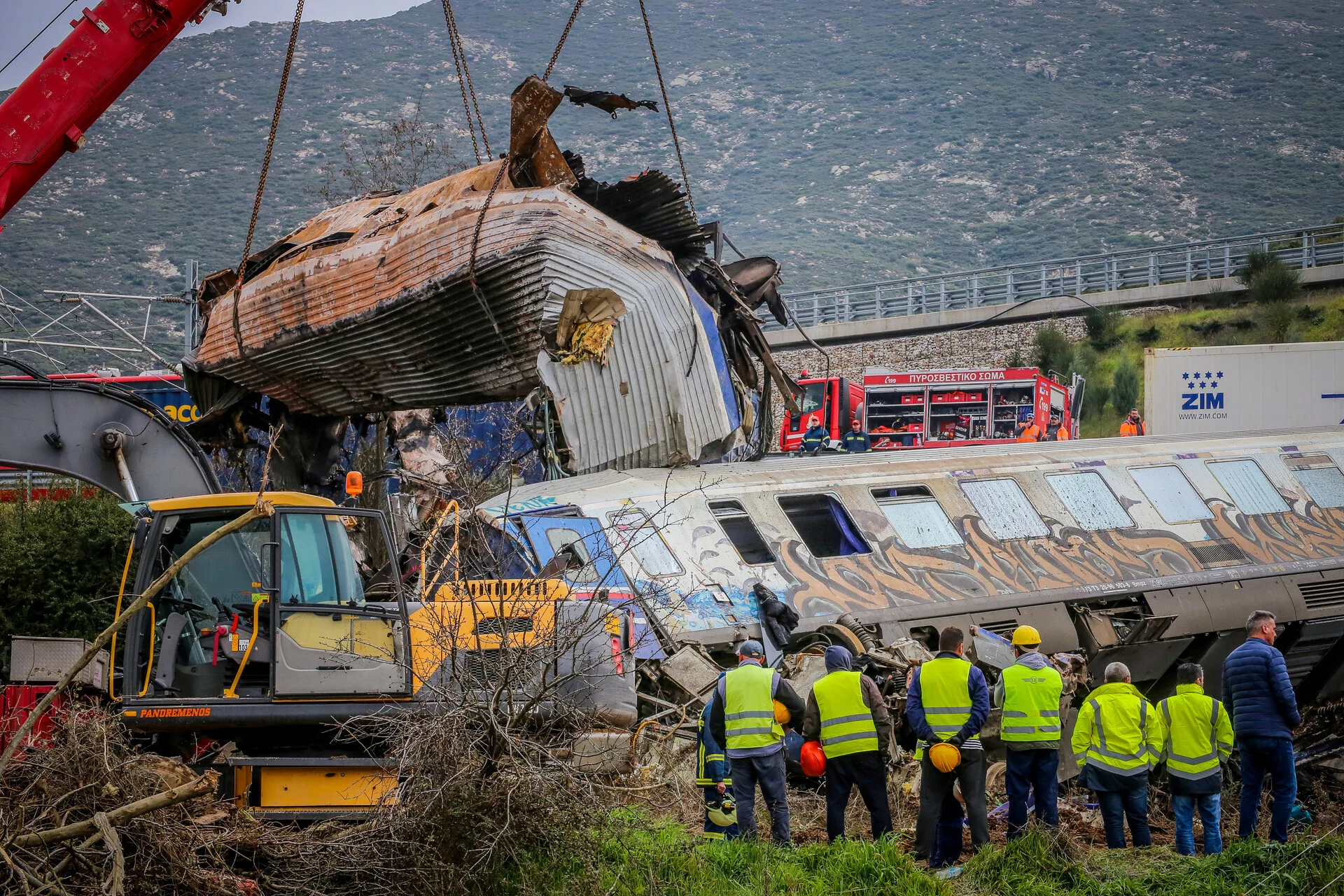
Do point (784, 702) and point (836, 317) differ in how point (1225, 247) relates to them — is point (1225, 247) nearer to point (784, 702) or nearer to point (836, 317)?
point (836, 317)

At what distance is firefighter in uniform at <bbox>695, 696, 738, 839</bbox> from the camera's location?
9.08 metres

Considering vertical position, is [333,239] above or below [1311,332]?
below

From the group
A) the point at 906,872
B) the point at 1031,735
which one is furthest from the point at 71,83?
the point at 1031,735

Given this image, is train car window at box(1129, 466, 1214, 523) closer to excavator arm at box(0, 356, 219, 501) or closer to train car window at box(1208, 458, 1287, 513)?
train car window at box(1208, 458, 1287, 513)

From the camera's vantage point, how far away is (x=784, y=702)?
907cm

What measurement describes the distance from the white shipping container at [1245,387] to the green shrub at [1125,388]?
657 inches

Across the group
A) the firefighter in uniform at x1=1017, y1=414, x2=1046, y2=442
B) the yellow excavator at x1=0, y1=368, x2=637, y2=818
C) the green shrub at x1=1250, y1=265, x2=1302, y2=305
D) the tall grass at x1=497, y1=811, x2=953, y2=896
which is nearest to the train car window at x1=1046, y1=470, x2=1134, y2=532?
the tall grass at x1=497, y1=811, x2=953, y2=896

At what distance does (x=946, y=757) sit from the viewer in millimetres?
8594

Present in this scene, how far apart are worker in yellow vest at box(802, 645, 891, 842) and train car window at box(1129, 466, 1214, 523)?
7.97 metres

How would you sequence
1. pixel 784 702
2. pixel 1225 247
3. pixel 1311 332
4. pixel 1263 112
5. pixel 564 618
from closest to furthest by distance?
pixel 564 618
pixel 784 702
pixel 1311 332
pixel 1225 247
pixel 1263 112

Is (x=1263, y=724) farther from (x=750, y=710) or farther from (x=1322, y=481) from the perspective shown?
(x=1322, y=481)

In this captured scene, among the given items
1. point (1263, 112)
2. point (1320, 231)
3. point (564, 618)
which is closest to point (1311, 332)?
point (1320, 231)

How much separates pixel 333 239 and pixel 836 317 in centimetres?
3573

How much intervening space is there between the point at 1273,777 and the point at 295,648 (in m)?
6.93
